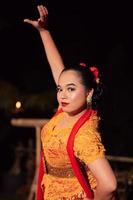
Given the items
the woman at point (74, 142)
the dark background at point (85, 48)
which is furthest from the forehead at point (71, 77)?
the dark background at point (85, 48)

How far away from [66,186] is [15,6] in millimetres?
5484

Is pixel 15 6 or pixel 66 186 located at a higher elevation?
pixel 15 6

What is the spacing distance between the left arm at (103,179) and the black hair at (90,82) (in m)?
0.53

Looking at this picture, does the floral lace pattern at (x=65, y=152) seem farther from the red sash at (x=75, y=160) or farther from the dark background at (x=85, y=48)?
the dark background at (x=85, y=48)

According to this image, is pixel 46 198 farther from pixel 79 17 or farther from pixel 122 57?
pixel 79 17

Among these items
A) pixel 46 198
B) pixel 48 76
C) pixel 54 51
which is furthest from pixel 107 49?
pixel 46 198

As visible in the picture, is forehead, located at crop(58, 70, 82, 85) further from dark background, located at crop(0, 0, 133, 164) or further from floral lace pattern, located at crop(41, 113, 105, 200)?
dark background, located at crop(0, 0, 133, 164)

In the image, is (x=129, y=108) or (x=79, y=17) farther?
(x=79, y=17)

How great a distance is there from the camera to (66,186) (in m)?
3.87

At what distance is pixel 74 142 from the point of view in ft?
12.0

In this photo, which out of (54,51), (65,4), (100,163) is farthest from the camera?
(65,4)

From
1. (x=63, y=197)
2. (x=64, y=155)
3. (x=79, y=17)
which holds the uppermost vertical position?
(x=79, y=17)

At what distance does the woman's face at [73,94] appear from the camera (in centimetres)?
383

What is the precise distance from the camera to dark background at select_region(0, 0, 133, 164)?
8.30 meters
